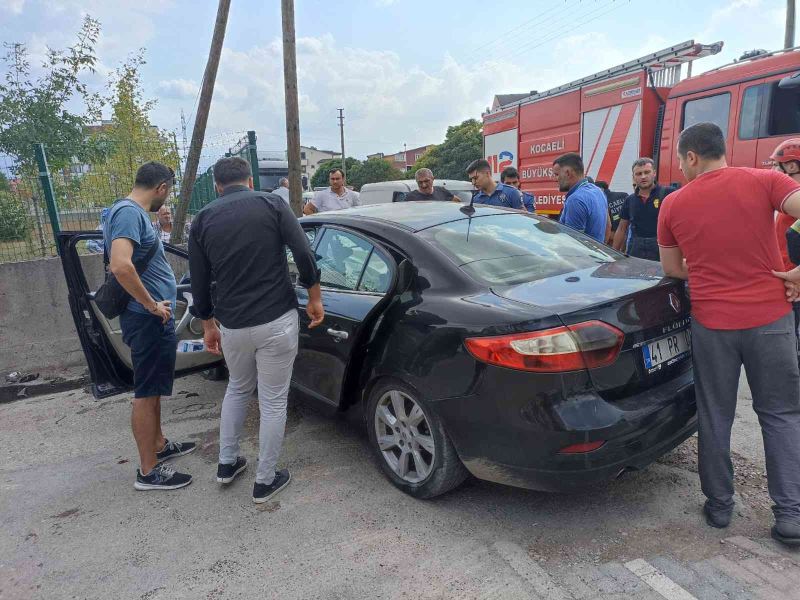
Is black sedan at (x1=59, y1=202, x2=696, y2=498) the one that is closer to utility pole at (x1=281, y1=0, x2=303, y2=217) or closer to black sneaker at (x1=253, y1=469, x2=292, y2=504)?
black sneaker at (x1=253, y1=469, x2=292, y2=504)

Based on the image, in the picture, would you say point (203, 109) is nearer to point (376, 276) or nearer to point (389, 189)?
point (389, 189)

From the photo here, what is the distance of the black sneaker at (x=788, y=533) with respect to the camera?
2.31 m

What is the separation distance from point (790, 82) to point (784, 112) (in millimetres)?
381

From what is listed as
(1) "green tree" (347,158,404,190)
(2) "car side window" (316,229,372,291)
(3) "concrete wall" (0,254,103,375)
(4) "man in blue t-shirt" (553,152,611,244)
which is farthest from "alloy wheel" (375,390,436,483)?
(1) "green tree" (347,158,404,190)

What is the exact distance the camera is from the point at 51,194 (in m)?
5.48

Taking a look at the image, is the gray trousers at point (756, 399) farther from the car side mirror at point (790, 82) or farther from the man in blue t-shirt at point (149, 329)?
the car side mirror at point (790, 82)

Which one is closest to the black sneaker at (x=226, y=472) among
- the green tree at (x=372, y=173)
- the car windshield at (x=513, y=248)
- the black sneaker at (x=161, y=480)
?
the black sneaker at (x=161, y=480)

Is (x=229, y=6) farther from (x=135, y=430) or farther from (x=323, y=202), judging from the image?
(x=135, y=430)

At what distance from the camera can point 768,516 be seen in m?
2.58

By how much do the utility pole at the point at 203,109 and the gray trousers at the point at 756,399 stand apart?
6.93m

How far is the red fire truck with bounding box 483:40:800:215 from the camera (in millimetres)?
6535

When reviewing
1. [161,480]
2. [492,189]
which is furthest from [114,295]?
[492,189]

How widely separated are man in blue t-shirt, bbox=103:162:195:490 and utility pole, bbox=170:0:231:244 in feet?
15.7

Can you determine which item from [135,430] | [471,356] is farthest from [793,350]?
[135,430]
